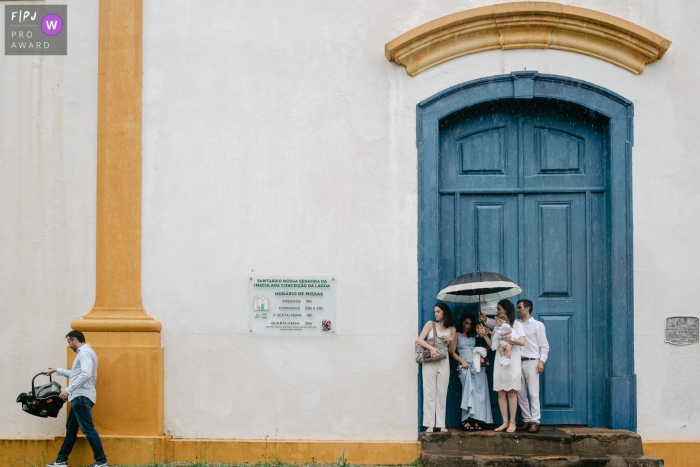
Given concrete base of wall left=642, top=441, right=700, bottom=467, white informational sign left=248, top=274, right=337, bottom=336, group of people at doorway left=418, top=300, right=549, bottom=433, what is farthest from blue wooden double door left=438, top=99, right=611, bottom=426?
white informational sign left=248, top=274, right=337, bottom=336

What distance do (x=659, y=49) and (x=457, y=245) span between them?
317cm

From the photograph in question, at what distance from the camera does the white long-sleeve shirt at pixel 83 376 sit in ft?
31.4

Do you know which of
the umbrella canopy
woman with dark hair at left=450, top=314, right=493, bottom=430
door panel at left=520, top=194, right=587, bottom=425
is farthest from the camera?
door panel at left=520, top=194, right=587, bottom=425

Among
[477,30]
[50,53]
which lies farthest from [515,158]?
[50,53]

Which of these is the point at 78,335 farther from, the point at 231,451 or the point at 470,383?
the point at 470,383

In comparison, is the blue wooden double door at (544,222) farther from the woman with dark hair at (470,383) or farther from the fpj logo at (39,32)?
the fpj logo at (39,32)

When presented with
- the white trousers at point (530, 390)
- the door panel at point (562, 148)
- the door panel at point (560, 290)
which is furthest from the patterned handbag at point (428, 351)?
the door panel at point (562, 148)

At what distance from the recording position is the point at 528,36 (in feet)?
33.7

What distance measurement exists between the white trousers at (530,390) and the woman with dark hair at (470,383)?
0.40m

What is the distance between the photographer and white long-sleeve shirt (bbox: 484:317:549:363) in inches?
388

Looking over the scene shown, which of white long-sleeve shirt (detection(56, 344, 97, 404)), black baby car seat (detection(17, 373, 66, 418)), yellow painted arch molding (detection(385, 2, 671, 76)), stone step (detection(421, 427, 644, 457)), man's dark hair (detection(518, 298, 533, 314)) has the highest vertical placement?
yellow painted arch molding (detection(385, 2, 671, 76))

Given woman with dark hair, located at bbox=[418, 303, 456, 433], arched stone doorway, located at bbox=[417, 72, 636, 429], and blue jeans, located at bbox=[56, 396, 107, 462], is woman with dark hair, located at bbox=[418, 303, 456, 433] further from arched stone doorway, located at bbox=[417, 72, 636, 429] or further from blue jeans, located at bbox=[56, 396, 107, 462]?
blue jeans, located at bbox=[56, 396, 107, 462]

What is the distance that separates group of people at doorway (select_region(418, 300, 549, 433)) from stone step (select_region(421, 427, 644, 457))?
134 mm

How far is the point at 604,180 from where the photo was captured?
1047 cm
